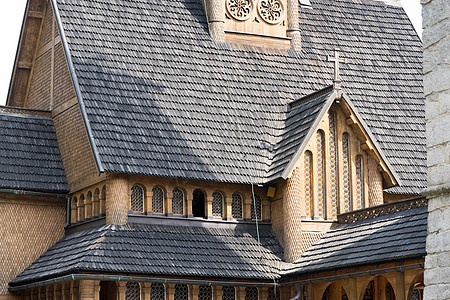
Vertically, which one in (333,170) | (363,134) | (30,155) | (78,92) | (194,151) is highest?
(78,92)

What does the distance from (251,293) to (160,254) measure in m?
2.57

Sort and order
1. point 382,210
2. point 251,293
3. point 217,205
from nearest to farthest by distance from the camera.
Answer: point 382,210 → point 251,293 → point 217,205

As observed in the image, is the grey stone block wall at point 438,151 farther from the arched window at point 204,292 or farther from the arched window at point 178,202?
the arched window at point 178,202

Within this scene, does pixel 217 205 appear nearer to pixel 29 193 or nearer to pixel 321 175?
pixel 321 175

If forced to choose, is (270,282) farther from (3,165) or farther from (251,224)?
(3,165)

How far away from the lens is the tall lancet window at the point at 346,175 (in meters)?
25.6

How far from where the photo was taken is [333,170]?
25516mm

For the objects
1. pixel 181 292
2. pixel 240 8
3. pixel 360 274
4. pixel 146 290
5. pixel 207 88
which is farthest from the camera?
pixel 240 8

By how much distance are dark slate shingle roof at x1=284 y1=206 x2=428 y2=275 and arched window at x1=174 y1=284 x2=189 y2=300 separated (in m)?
2.41

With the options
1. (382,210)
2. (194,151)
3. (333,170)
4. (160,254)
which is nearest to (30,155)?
(194,151)

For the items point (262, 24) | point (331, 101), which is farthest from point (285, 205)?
point (262, 24)

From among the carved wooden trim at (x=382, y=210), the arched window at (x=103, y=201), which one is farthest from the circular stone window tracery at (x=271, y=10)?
the arched window at (x=103, y=201)

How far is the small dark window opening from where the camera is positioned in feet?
83.1

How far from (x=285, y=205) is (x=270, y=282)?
6.45ft
